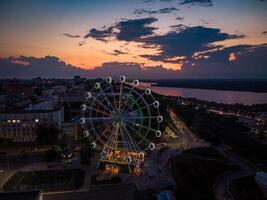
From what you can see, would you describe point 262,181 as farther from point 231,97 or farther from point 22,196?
point 231,97

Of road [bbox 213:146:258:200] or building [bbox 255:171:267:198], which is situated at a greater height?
building [bbox 255:171:267:198]

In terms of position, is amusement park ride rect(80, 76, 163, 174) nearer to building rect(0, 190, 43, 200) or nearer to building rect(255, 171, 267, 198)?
building rect(0, 190, 43, 200)

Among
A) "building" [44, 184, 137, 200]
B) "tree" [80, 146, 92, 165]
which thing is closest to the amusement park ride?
"building" [44, 184, 137, 200]

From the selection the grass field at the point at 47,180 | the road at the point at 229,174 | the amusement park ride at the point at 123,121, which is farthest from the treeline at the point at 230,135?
the grass field at the point at 47,180

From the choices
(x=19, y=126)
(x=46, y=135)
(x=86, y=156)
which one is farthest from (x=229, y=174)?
(x=19, y=126)

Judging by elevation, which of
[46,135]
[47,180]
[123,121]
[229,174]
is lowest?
[229,174]

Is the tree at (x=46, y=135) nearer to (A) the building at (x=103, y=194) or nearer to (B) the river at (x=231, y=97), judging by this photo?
(A) the building at (x=103, y=194)

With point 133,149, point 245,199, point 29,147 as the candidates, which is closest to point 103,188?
point 133,149

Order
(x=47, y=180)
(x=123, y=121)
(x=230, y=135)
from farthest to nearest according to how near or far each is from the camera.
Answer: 1. (x=230, y=135)
2. (x=47, y=180)
3. (x=123, y=121)

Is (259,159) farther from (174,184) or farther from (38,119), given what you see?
(38,119)
